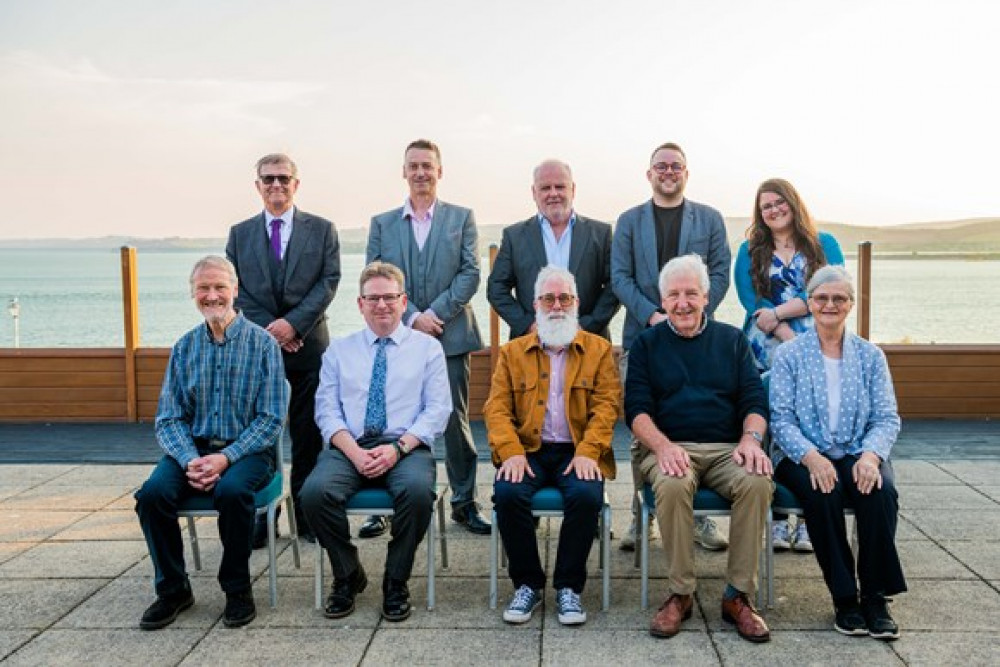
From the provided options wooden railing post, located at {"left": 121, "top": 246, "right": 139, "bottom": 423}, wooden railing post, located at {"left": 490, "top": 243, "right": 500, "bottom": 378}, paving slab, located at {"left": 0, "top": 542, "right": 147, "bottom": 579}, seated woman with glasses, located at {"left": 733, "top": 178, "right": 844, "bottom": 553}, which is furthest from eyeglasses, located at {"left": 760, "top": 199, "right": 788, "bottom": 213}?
wooden railing post, located at {"left": 121, "top": 246, "right": 139, "bottom": 423}

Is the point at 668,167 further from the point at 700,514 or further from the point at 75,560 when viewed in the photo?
the point at 75,560

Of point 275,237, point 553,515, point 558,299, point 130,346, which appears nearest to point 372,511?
point 553,515

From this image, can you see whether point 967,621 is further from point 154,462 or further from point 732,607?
point 154,462

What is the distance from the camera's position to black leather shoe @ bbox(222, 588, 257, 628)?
3381 mm

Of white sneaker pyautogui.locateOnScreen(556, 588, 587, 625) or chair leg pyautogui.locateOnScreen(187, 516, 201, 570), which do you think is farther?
chair leg pyautogui.locateOnScreen(187, 516, 201, 570)

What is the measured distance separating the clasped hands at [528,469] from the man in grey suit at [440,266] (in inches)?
40.2

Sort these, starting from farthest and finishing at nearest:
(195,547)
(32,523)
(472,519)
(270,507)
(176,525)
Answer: (32,523) → (472,519) → (195,547) → (270,507) → (176,525)

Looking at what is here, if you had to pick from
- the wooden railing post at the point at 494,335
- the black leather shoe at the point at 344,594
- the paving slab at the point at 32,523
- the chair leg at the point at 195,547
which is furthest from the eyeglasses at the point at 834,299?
the wooden railing post at the point at 494,335

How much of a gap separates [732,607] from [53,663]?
7.96 feet

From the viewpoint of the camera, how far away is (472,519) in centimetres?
462

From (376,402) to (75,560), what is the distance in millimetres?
1687

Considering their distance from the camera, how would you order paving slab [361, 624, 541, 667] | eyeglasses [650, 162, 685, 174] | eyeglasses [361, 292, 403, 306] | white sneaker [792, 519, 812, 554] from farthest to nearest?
eyeglasses [650, 162, 685, 174] → white sneaker [792, 519, 812, 554] → eyeglasses [361, 292, 403, 306] → paving slab [361, 624, 541, 667]

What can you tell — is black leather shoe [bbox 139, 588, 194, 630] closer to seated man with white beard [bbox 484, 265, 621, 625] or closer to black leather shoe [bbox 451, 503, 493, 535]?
seated man with white beard [bbox 484, 265, 621, 625]

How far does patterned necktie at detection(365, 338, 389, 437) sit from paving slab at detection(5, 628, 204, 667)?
Answer: 3.42 ft
